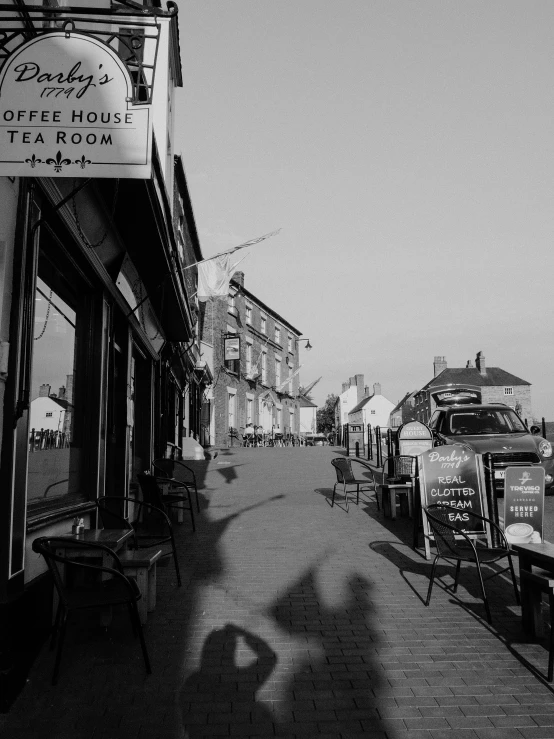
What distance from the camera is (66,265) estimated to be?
18.8 feet

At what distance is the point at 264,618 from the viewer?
4.74m

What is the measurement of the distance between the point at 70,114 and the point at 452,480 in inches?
202

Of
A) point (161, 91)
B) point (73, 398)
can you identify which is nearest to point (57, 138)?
point (73, 398)

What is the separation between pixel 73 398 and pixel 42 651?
267cm

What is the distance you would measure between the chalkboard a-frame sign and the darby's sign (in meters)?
4.52

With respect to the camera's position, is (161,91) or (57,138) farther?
(161,91)

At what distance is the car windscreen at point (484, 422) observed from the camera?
11367 millimetres

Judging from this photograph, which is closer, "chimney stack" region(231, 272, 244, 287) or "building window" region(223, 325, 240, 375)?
"building window" region(223, 325, 240, 375)

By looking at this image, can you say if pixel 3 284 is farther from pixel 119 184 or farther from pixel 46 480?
pixel 119 184

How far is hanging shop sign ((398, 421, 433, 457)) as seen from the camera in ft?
35.7

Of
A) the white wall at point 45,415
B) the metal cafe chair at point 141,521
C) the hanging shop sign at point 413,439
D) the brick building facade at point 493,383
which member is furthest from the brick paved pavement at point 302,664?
the brick building facade at point 493,383

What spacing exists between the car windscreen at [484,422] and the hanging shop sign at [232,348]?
19246mm

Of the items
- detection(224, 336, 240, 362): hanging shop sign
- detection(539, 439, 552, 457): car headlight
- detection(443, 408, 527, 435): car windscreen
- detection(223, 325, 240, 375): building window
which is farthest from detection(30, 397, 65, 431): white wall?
detection(223, 325, 240, 375): building window

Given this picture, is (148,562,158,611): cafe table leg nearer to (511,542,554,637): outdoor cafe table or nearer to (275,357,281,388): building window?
(511,542,554,637): outdoor cafe table
